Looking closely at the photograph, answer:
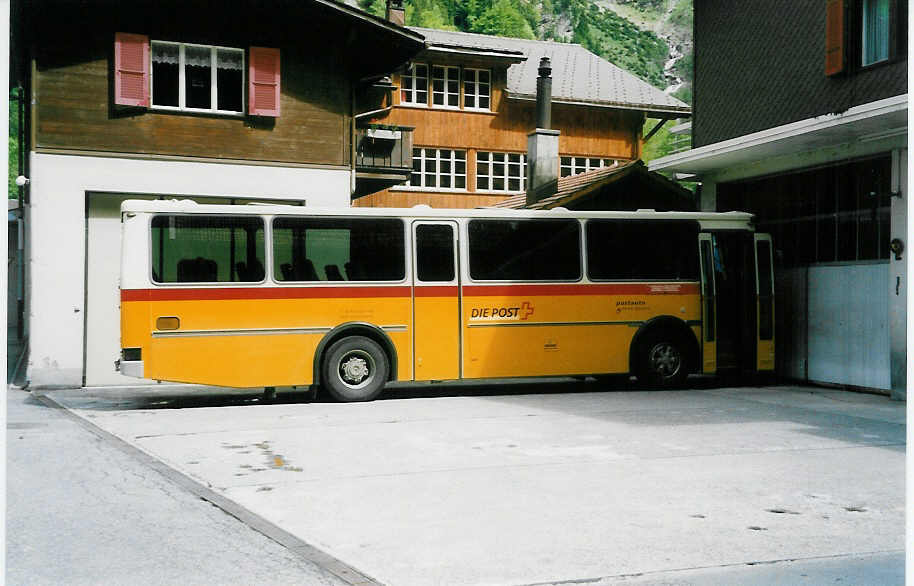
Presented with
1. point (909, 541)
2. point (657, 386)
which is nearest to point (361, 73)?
point (657, 386)

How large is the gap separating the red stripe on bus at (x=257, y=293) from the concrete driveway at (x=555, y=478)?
1494 millimetres

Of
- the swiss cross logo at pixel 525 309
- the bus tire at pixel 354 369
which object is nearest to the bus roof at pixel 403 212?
the swiss cross logo at pixel 525 309

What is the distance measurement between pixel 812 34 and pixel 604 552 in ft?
45.0

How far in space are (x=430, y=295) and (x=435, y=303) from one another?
0.14m

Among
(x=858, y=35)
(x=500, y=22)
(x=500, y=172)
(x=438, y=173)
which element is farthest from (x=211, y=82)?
(x=500, y=22)

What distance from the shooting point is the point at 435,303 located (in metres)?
15.0

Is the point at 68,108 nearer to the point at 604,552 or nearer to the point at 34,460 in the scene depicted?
the point at 34,460

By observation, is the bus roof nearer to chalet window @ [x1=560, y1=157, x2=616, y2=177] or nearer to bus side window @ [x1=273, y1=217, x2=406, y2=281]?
bus side window @ [x1=273, y1=217, x2=406, y2=281]

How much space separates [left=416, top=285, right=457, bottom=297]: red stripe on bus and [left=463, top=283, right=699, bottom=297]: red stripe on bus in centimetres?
19

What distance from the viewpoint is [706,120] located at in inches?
803

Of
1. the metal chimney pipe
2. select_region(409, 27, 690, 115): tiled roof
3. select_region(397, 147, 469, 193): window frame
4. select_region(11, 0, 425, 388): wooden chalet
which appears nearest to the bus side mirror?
select_region(11, 0, 425, 388): wooden chalet

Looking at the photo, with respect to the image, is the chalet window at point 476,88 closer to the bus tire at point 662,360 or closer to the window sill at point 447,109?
the window sill at point 447,109

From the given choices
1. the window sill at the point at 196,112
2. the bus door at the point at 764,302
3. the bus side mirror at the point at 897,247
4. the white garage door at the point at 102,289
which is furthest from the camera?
the window sill at the point at 196,112

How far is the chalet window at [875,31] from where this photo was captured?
15.4m
